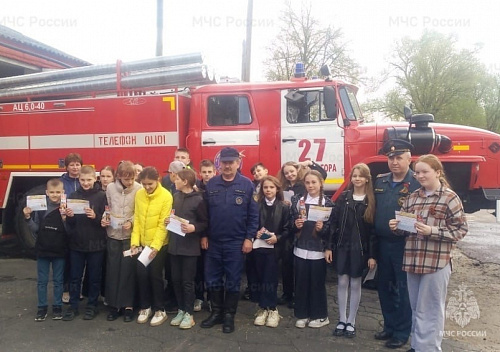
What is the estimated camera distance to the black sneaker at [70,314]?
4641 millimetres

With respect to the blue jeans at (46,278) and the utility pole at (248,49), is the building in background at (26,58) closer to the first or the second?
the blue jeans at (46,278)

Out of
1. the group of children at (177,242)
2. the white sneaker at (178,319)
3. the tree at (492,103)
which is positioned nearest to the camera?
the group of children at (177,242)

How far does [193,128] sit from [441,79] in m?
25.2

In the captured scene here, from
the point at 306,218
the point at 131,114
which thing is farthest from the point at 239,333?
the point at 131,114

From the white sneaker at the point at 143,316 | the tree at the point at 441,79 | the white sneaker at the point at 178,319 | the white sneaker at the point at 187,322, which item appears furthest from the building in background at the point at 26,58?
the tree at the point at 441,79

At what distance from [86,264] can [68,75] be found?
3763 mm

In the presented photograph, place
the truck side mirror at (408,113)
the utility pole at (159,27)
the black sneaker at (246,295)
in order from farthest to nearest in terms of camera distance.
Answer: the utility pole at (159,27), the truck side mirror at (408,113), the black sneaker at (246,295)

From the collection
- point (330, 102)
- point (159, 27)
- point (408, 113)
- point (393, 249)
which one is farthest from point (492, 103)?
point (393, 249)

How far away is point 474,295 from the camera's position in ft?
18.4

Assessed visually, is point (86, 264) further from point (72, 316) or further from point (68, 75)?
point (68, 75)

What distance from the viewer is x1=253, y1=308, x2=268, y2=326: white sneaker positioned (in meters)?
4.53

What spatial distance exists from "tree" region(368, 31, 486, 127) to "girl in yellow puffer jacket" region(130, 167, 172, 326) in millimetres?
25477

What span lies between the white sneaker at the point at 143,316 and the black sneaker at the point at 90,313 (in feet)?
1.68

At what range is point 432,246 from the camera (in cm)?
354
